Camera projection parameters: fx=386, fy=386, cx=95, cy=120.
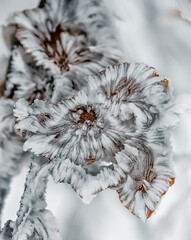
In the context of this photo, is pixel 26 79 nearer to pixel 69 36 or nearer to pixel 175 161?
pixel 69 36

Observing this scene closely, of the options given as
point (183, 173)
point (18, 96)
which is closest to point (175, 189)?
point (183, 173)

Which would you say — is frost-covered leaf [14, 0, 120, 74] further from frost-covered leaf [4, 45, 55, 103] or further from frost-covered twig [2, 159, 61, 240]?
frost-covered twig [2, 159, 61, 240]

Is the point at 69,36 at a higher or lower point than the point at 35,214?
higher

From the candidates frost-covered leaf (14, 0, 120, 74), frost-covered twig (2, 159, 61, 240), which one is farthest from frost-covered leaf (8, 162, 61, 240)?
frost-covered leaf (14, 0, 120, 74)

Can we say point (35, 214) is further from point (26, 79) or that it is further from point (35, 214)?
point (26, 79)

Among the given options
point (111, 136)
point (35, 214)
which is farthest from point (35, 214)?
point (111, 136)

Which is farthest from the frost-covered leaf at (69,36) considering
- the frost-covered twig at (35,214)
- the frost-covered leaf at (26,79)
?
the frost-covered twig at (35,214)
